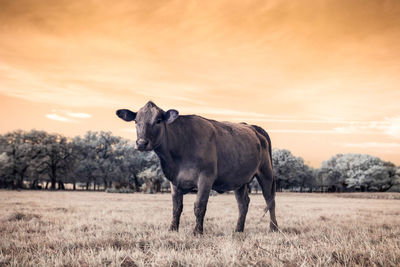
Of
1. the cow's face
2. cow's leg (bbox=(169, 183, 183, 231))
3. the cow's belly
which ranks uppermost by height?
the cow's face

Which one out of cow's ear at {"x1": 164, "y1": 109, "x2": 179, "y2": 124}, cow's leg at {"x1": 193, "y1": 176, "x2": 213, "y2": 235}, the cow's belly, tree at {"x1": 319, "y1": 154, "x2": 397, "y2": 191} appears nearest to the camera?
cow's ear at {"x1": 164, "y1": 109, "x2": 179, "y2": 124}

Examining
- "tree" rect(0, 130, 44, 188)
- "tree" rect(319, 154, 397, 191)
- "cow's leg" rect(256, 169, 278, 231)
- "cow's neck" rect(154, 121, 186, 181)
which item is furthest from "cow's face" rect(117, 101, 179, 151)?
"tree" rect(319, 154, 397, 191)

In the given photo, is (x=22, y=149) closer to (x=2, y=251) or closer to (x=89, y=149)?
(x=89, y=149)

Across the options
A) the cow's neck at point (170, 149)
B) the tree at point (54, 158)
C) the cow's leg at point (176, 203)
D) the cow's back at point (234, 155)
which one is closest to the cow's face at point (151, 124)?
the cow's neck at point (170, 149)

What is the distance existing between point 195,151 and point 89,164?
220ft

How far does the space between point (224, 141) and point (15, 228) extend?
5.75m

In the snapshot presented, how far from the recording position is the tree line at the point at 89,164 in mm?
61344

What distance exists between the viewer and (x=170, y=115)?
7.50 meters

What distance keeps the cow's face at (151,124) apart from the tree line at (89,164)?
44839 millimetres

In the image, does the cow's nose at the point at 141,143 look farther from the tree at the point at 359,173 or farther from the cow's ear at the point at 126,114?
the tree at the point at 359,173

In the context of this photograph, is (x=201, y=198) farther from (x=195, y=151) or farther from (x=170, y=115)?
(x=170, y=115)

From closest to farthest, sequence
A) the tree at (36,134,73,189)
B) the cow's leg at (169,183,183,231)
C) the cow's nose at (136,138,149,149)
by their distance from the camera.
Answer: the cow's nose at (136,138,149,149) < the cow's leg at (169,183,183,231) < the tree at (36,134,73,189)

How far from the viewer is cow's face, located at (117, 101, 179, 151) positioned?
7172 mm

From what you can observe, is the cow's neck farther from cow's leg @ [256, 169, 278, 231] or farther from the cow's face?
cow's leg @ [256, 169, 278, 231]
